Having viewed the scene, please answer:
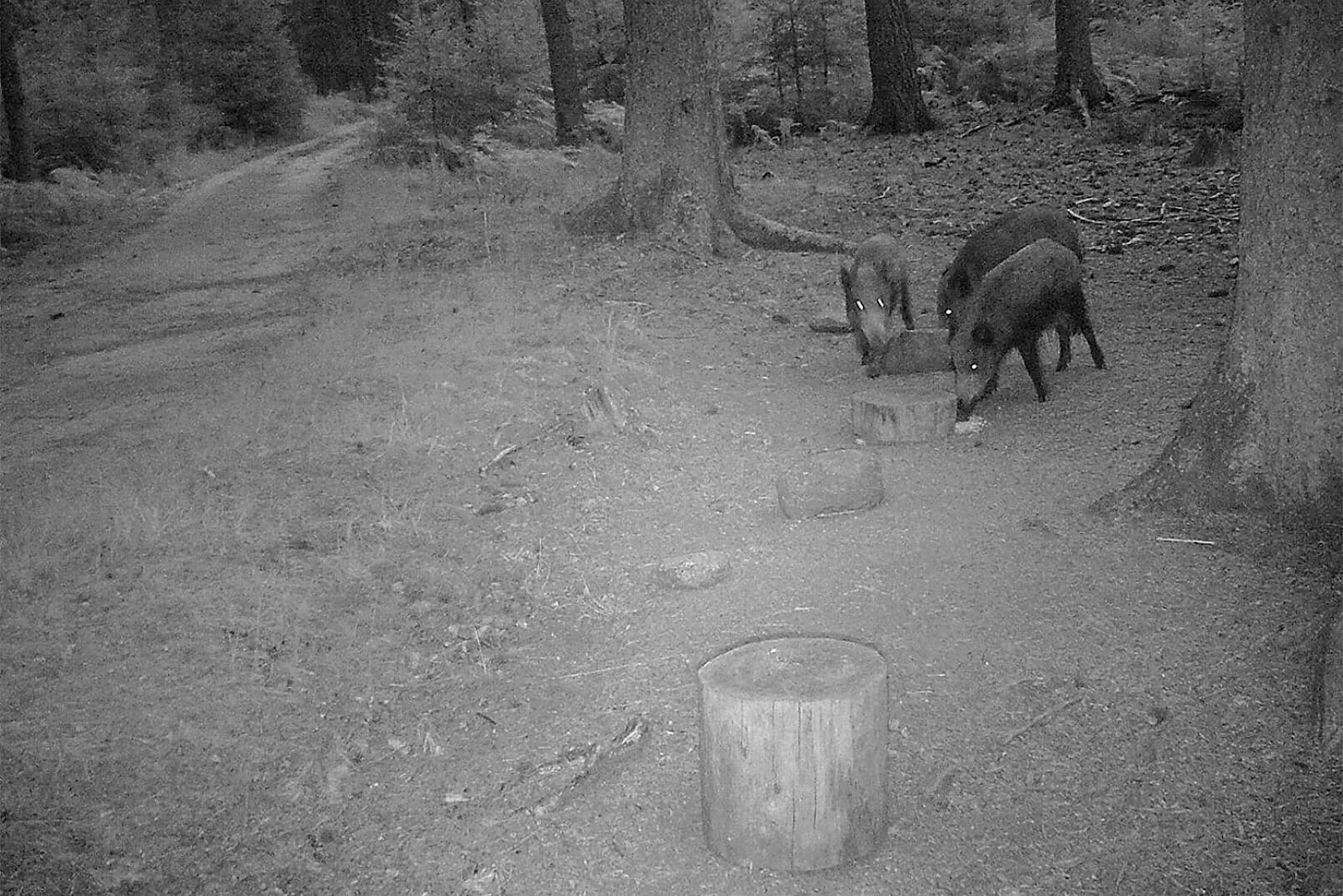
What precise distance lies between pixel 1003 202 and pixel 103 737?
12300mm

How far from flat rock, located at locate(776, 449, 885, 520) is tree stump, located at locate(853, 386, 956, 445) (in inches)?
38.2

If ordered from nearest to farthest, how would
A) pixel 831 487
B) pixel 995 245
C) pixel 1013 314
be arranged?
pixel 831 487 < pixel 1013 314 < pixel 995 245

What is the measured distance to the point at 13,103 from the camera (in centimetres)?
2398

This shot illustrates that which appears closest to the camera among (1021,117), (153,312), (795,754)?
(795,754)

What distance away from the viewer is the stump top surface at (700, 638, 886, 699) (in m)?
3.50

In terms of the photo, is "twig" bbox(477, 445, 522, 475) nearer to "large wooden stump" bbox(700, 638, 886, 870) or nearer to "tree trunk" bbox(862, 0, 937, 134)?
"large wooden stump" bbox(700, 638, 886, 870)

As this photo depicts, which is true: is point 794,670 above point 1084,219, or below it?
above

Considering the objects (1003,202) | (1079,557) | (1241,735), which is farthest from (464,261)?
(1241,735)

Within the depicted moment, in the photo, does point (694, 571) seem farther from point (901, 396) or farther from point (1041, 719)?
point (901, 396)

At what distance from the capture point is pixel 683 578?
5.82 m

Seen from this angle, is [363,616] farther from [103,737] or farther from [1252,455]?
[1252,455]

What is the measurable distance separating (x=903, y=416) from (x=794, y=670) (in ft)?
13.4

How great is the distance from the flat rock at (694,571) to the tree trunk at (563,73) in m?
16.2

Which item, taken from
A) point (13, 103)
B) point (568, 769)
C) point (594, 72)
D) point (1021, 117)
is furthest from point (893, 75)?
point (13, 103)
